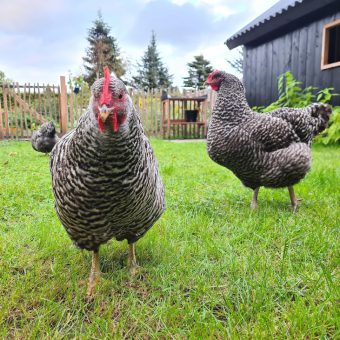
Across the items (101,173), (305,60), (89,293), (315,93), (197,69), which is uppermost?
(197,69)

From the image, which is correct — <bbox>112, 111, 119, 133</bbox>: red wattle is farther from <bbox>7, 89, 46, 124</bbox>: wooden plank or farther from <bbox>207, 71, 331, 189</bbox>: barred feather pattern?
<bbox>7, 89, 46, 124</bbox>: wooden plank

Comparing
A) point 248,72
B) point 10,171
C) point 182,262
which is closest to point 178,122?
point 248,72

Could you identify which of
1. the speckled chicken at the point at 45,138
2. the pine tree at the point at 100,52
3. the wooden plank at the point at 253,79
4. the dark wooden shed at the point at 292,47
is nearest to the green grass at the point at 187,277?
the speckled chicken at the point at 45,138

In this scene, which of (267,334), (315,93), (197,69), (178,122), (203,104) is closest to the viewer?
(267,334)

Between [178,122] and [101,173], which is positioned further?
[178,122]

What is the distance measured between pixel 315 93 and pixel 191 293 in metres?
7.87

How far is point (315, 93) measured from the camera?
8117mm

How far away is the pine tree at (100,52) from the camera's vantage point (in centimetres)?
3144

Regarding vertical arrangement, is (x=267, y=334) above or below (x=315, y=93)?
below

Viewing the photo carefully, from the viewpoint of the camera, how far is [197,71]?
1580 inches

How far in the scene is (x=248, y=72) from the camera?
10.5 meters

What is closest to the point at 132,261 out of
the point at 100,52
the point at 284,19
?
the point at 284,19

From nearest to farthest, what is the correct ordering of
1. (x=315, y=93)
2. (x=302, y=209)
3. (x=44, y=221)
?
(x=44, y=221), (x=302, y=209), (x=315, y=93)

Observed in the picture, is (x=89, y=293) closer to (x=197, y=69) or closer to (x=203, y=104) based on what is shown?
(x=203, y=104)
